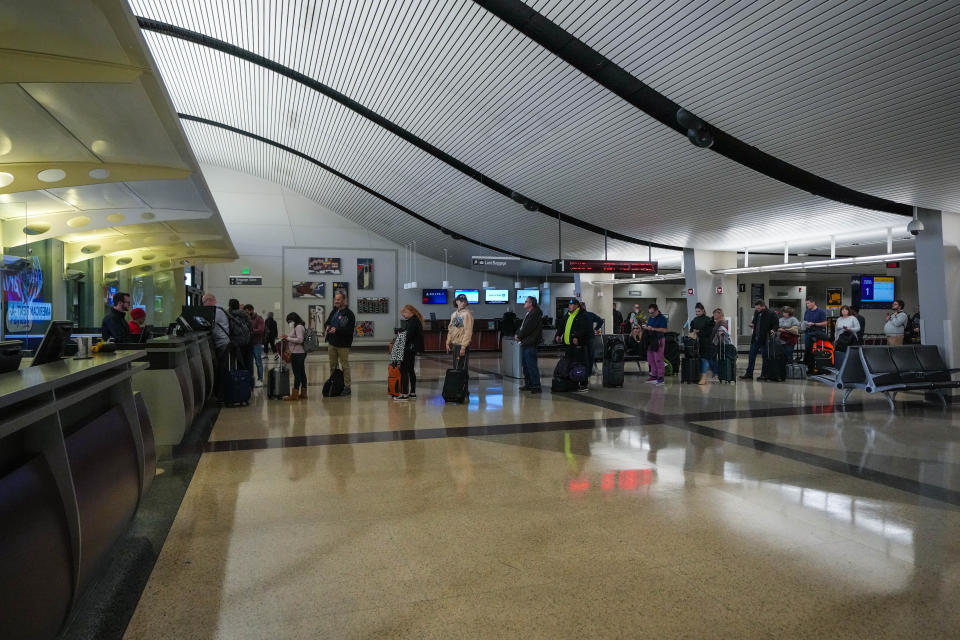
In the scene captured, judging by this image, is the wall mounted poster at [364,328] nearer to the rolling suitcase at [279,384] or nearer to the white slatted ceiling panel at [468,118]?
the white slatted ceiling panel at [468,118]

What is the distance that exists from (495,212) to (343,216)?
8.64 meters

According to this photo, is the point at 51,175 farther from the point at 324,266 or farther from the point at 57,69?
the point at 324,266

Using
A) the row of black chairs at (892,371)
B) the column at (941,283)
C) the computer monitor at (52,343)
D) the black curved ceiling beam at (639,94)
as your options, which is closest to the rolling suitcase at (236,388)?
the computer monitor at (52,343)

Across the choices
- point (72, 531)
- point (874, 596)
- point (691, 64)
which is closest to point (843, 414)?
point (691, 64)

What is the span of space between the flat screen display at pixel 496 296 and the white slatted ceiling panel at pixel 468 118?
9.02m

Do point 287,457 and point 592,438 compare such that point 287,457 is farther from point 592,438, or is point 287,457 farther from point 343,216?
point 343,216

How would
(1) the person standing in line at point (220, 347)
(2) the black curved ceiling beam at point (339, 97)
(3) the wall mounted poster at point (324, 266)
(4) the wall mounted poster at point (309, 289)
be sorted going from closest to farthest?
1. (1) the person standing in line at point (220, 347)
2. (2) the black curved ceiling beam at point (339, 97)
3. (4) the wall mounted poster at point (309, 289)
4. (3) the wall mounted poster at point (324, 266)

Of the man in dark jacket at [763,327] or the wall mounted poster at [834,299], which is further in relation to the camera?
the wall mounted poster at [834,299]

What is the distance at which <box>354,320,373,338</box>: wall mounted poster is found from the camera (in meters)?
23.0

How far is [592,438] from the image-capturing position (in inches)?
231

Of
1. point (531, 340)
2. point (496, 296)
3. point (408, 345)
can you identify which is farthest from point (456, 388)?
point (496, 296)

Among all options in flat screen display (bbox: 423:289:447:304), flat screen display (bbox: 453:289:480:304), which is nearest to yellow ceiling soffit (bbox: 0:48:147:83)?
flat screen display (bbox: 423:289:447:304)

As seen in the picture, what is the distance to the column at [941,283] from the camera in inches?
384

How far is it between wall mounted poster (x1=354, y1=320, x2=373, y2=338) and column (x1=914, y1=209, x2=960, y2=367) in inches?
683
